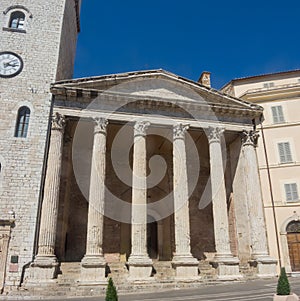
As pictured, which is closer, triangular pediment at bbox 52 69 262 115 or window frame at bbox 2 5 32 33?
triangular pediment at bbox 52 69 262 115

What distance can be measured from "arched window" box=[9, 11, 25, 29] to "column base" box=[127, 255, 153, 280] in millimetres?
13042

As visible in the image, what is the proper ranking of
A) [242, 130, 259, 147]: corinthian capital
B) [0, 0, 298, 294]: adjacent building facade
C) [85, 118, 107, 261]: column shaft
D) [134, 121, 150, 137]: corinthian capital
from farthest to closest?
[242, 130, 259, 147]: corinthian capital, [134, 121, 150, 137]: corinthian capital, [85, 118, 107, 261]: column shaft, [0, 0, 298, 294]: adjacent building facade

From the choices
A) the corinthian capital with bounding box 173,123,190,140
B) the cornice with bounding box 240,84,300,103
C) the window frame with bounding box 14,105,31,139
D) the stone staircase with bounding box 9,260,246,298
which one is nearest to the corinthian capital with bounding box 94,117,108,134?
the window frame with bounding box 14,105,31,139

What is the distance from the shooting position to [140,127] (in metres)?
15.0

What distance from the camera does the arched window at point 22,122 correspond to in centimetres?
1386

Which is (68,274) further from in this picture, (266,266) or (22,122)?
(266,266)

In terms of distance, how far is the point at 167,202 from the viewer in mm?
18891

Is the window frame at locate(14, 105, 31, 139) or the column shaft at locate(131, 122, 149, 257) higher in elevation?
the window frame at locate(14, 105, 31, 139)

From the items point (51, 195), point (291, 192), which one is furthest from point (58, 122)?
point (291, 192)

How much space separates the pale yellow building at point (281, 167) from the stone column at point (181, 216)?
461 cm

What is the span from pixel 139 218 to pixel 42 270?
4.30 metres

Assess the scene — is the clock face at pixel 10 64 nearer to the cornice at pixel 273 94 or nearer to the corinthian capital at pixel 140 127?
the corinthian capital at pixel 140 127

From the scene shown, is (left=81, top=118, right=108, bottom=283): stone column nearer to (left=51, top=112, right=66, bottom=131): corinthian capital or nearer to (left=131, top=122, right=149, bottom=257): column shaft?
(left=131, top=122, right=149, bottom=257): column shaft

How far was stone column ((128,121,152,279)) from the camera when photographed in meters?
12.4
